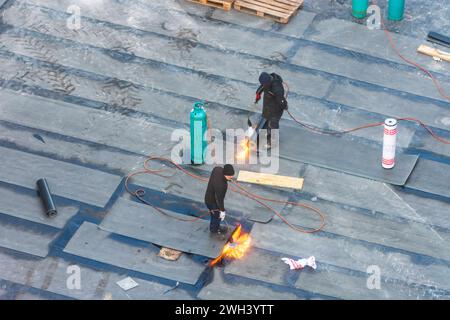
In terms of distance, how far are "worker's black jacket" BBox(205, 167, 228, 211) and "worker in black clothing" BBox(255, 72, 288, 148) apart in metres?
2.56

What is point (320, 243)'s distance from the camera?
59.5 ft

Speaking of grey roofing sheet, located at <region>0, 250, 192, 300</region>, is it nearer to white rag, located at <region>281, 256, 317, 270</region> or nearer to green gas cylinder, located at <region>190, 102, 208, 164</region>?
white rag, located at <region>281, 256, 317, 270</region>

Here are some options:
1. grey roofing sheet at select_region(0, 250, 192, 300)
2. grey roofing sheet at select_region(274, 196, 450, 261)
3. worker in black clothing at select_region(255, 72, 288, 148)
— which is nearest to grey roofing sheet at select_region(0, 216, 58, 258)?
grey roofing sheet at select_region(0, 250, 192, 300)

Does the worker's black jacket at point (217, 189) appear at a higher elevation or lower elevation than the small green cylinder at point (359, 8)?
lower

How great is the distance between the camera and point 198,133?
62.8 feet

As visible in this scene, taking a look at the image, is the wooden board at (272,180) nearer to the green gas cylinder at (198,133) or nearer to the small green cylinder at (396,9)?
the green gas cylinder at (198,133)

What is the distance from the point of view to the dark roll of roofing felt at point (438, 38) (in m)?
22.5

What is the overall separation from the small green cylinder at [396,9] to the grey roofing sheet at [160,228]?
25.0 ft

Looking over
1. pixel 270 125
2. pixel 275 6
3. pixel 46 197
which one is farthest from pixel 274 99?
pixel 46 197

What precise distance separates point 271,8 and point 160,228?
7014 mm

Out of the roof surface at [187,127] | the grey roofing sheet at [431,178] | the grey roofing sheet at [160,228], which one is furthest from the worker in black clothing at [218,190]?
the grey roofing sheet at [431,178]

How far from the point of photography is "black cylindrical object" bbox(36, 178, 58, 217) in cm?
1856

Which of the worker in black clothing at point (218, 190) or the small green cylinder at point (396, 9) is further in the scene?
the small green cylinder at point (396, 9)

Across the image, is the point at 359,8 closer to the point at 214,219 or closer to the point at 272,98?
the point at 272,98
